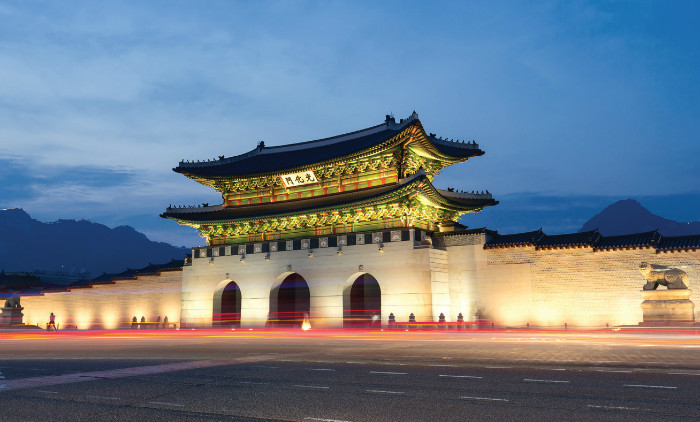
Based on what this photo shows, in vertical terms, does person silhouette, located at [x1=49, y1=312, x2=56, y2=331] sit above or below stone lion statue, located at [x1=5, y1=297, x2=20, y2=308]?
below

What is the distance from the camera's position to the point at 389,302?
3491cm

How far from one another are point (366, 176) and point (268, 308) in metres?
11.2

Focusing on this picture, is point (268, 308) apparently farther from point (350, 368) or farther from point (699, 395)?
point (699, 395)

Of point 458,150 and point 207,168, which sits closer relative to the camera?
point 458,150

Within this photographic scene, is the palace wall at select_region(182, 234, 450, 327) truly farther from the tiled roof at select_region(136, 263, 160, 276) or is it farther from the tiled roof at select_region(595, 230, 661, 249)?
the tiled roof at select_region(595, 230, 661, 249)

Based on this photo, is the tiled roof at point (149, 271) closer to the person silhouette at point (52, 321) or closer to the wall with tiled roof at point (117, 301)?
the wall with tiled roof at point (117, 301)

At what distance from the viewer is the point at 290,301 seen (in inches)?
1617

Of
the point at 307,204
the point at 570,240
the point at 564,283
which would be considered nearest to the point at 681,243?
the point at 570,240

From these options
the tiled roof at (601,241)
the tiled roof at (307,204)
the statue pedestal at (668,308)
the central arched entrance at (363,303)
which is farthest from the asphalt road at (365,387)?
the central arched entrance at (363,303)

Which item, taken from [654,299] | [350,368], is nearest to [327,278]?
[654,299]

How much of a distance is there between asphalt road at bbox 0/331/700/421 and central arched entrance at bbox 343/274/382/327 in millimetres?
19654

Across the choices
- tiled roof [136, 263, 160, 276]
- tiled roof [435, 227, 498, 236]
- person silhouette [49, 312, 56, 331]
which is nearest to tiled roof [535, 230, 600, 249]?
tiled roof [435, 227, 498, 236]

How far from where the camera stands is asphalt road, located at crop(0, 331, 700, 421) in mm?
8086

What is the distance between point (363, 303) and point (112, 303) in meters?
21.3
